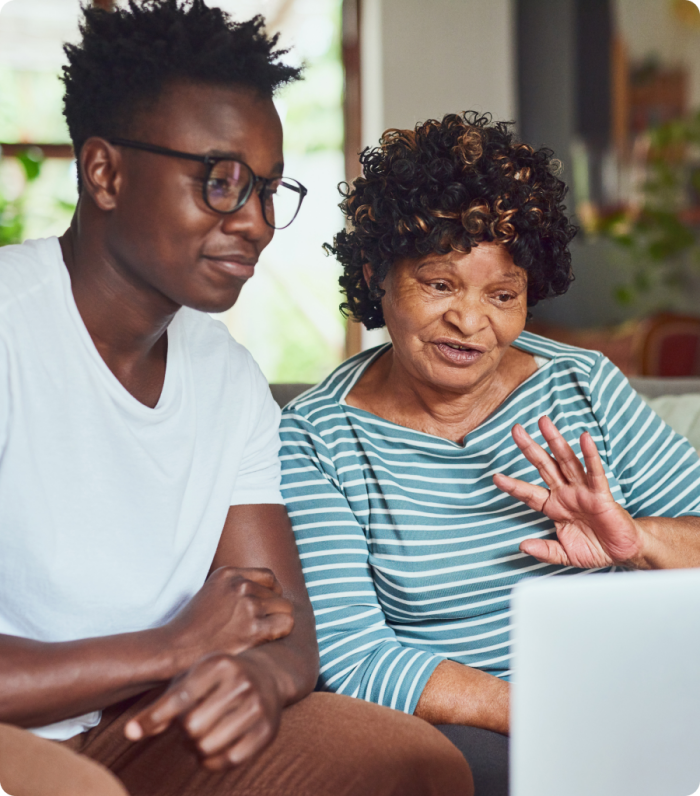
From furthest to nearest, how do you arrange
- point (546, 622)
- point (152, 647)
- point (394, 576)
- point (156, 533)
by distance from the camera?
point (394, 576)
point (156, 533)
point (152, 647)
point (546, 622)

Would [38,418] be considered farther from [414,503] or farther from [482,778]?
[482,778]

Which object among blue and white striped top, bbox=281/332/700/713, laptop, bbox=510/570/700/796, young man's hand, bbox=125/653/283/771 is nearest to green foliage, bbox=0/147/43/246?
blue and white striped top, bbox=281/332/700/713

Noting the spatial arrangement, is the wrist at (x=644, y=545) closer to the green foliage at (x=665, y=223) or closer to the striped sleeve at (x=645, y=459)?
the striped sleeve at (x=645, y=459)

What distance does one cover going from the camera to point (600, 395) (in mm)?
1320

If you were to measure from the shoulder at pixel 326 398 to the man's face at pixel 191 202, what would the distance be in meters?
0.40

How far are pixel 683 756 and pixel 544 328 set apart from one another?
347 centimetres

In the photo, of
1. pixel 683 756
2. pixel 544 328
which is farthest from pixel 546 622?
pixel 544 328

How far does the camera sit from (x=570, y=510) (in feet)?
3.92

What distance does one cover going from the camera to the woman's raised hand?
115 centimetres

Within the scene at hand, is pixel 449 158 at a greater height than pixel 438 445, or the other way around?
pixel 449 158

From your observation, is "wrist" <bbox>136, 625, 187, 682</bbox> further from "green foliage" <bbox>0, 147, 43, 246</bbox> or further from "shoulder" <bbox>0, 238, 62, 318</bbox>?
"green foliage" <bbox>0, 147, 43, 246</bbox>

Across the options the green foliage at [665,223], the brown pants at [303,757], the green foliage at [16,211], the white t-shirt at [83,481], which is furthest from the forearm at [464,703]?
the green foliage at [665,223]

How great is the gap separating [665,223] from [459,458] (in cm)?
321

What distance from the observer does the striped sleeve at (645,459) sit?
1.29 m
